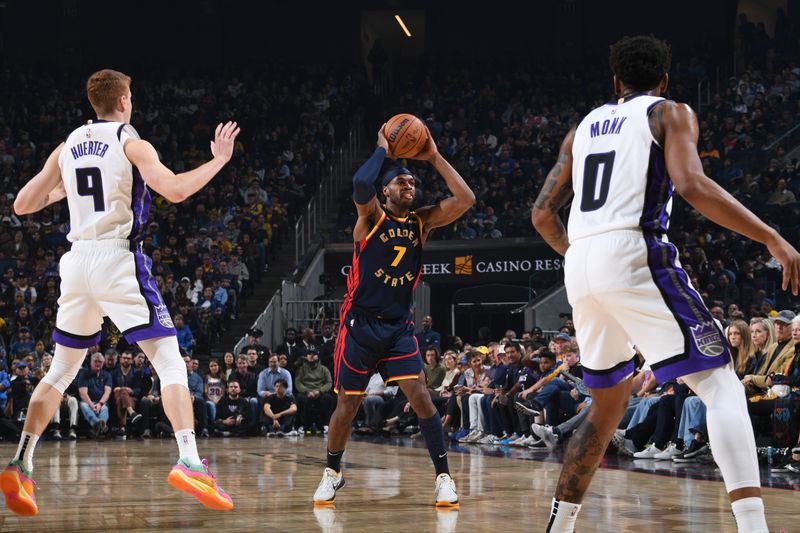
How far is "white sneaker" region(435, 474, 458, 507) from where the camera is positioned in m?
5.29

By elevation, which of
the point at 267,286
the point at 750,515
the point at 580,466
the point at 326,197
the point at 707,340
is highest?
the point at 326,197

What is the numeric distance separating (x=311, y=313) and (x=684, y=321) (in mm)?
14952

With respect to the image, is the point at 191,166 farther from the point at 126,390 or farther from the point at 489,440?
the point at 489,440

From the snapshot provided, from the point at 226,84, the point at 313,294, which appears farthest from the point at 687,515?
the point at 226,84

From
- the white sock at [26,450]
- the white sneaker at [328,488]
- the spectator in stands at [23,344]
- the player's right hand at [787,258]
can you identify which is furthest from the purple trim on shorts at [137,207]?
the spectator in stands at [23,344]

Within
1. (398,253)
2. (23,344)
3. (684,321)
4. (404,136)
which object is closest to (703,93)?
(23,344)

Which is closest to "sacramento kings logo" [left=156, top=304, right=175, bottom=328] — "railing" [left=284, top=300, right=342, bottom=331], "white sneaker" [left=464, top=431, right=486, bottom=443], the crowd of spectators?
"white sneaker" [left=464, top=431, right=486, bottom=443]

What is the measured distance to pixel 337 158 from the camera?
23.1 metres

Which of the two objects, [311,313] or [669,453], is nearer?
[669,453]

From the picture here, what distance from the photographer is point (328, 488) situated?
5508 mm

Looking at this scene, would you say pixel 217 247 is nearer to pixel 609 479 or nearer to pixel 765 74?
pixel 765 74

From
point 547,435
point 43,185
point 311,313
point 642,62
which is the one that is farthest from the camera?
point 311,313

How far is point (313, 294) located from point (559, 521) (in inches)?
617

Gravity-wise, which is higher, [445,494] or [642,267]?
[642,267]
